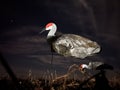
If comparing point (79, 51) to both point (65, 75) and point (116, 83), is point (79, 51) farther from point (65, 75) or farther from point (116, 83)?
point (65, 75)

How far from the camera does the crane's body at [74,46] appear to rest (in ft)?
31.8

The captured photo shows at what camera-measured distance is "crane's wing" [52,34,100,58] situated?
31.8 feet

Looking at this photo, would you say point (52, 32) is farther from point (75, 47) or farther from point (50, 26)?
point (75, 47)

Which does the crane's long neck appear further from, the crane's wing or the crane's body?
the crane's wing

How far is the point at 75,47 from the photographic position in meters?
9.72

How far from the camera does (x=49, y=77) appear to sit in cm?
748

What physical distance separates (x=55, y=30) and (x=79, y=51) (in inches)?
128


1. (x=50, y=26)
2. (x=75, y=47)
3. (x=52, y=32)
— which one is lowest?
(x=75, y=47)

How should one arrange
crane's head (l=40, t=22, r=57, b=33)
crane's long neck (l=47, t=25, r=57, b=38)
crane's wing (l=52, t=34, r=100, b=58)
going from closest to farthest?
crane's wing (l=52, t=34, r=100, b=58)
crane's long neck (l=47, t=25, r=57, b=38)
crane's head (l=40, t=22, r=57, b=33)

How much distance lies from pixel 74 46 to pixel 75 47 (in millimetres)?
81

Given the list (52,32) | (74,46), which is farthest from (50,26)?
(74,46)

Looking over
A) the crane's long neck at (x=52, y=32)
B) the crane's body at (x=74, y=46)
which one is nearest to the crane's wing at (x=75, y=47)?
the crane's body at (x=74, y=46)

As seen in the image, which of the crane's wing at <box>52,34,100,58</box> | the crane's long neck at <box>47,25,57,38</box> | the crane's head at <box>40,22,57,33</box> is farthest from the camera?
the crane's head at <box>40,22,57,33</box>

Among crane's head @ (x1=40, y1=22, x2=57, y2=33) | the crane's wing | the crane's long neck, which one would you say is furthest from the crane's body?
crane's head @ (x1=40, y1=22, x2=57, y2=33)
